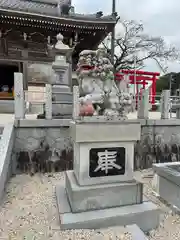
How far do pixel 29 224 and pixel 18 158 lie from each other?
2.21m

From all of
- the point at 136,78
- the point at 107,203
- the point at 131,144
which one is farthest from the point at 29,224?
the point at 136,78

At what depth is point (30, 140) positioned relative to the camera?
438 cm

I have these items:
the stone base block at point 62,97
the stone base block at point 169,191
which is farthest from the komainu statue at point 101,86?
the stone base block at point 62,97

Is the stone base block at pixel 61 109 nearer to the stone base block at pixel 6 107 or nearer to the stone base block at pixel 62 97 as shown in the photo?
the stone base block at pixel 62 97

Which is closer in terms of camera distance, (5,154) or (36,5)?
(5,154)

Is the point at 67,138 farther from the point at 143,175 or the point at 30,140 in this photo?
the point at 143,175

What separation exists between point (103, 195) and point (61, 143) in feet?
8.00

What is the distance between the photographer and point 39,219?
2.44m

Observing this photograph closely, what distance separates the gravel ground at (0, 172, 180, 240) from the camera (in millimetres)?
2086

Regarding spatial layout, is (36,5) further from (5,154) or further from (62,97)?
(5,154)

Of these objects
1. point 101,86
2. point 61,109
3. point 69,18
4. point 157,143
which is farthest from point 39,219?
point 69,18

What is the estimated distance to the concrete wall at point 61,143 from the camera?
Result: 435 cm

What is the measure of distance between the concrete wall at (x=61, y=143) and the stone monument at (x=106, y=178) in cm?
205

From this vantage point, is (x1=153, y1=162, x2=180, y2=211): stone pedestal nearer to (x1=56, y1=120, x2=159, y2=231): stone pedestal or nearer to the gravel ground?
the gravel ground
